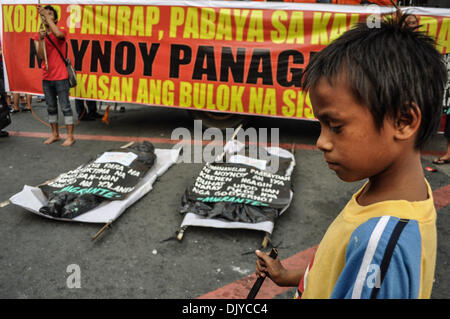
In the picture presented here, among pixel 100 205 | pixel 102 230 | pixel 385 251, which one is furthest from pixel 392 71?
pixel 100 205

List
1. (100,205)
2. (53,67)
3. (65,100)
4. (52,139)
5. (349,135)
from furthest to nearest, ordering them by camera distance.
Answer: (52,139) < (65,100) < (53,67) < (100,205) < (349,135)

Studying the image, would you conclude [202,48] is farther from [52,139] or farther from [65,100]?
[52,139]

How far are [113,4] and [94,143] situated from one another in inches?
92.5

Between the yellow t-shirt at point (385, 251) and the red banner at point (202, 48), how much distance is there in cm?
483

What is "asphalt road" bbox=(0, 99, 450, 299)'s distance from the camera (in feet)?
8.14

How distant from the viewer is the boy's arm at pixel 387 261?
0.69m

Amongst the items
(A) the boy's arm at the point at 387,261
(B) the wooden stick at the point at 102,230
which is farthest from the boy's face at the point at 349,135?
(B) the wooden stick at the point at 102,230

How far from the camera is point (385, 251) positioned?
0.70m

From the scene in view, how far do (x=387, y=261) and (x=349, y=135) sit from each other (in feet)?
0.94

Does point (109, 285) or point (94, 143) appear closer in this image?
point (109, 285)

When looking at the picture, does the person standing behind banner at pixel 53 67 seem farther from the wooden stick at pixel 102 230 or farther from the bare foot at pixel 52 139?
the wooden stick at pixel 102 230

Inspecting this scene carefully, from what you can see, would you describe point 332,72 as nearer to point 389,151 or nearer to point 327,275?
point 389,151

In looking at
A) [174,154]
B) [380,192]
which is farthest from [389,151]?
[174,154]

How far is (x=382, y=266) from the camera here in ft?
2.30
